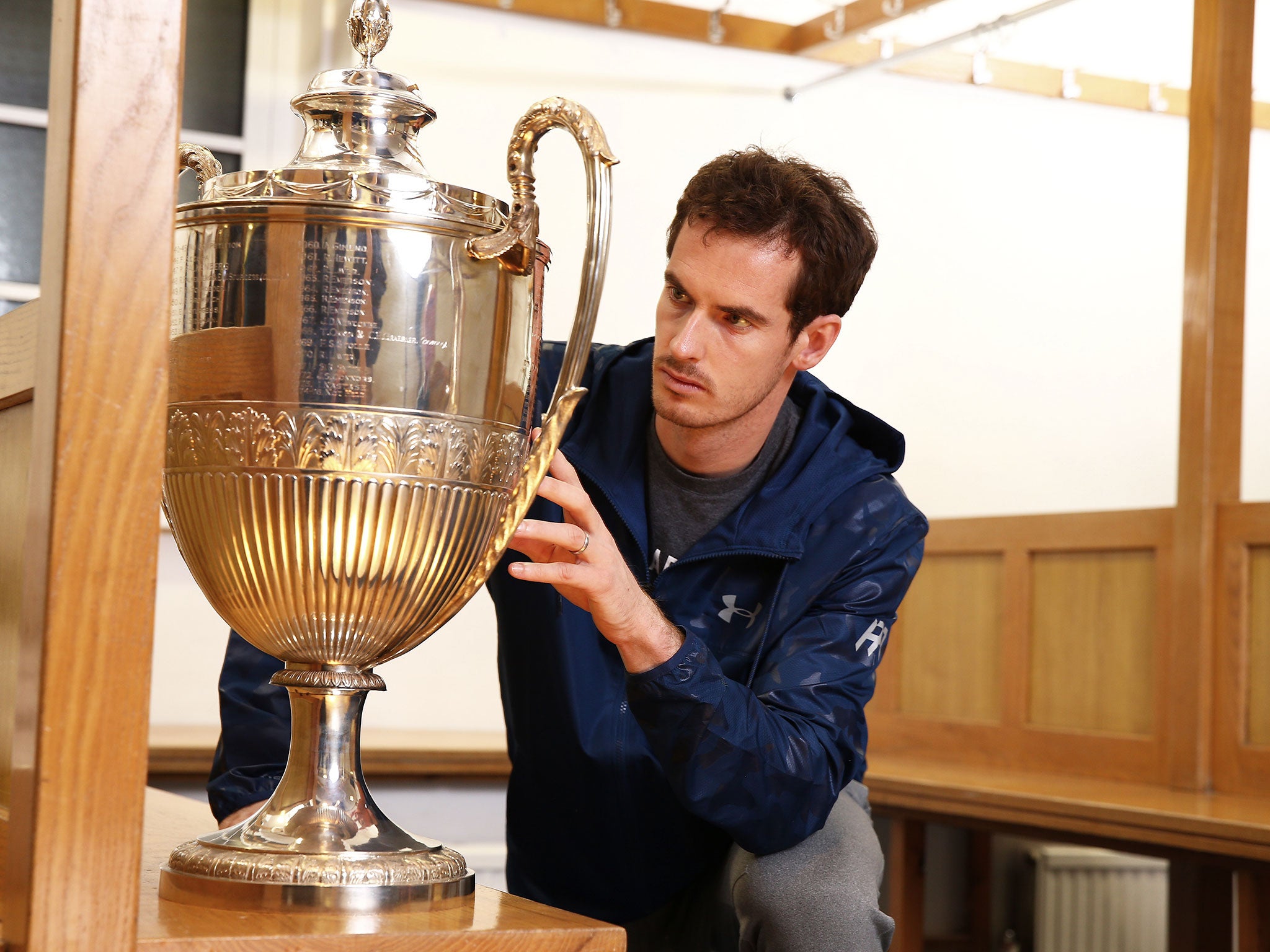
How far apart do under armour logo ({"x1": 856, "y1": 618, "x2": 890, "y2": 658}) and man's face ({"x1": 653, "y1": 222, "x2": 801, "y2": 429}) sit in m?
0.26

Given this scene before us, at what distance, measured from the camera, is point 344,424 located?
70 cm

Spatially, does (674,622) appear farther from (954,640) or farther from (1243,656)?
(954,640)

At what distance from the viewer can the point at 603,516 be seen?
140 centimetres

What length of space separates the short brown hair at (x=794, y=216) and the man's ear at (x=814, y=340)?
0.03 ft

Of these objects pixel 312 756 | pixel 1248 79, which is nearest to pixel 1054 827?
pixel 1248 79

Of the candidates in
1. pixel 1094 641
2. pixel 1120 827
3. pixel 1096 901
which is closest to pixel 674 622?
pixel 1120 827

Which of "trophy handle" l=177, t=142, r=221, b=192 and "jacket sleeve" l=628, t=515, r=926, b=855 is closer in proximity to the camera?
"trophy handle" l=177, t=142, r=221, b=192

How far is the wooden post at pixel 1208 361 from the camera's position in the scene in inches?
89.9

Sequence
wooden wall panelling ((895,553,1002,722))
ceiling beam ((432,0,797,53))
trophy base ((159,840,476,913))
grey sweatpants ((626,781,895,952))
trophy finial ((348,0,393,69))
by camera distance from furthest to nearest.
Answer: ceiling beam ((432,0,797,53)), wooden wall panelling ((895,553,1002,722)), grey sweatpants ((626,781,895,952)), trophy finial ((348,0,393,69)), trophy base ((159,840,476,913))

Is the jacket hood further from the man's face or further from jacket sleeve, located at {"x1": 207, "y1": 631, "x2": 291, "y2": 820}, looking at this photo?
jacket sleeve, located at {"x1": 207, "y1": 631, "x2": 291, "y2": 820}

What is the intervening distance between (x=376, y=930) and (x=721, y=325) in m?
0.90

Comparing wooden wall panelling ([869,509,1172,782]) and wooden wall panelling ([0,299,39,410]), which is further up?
wooden wall panelling ([0,299,39,410])

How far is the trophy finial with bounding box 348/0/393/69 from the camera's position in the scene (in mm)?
792

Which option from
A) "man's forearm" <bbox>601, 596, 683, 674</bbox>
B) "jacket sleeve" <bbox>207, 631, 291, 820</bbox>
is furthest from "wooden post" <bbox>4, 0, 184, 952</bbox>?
"jacket sleeve" <bbox>207, 631, 291, 820</bbox>
